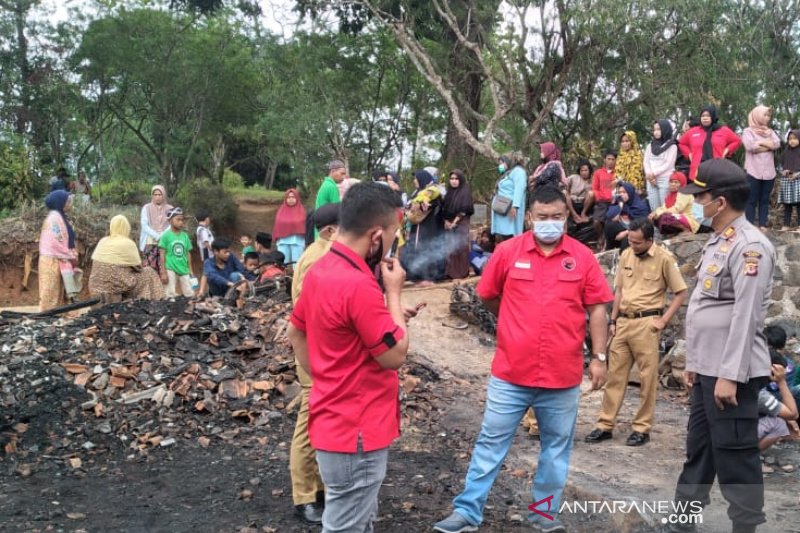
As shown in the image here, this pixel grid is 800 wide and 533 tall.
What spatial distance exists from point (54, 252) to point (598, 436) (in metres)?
7.19

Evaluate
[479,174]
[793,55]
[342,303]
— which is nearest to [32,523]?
[342,303]

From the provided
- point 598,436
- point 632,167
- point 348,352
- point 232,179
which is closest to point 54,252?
point 598,436

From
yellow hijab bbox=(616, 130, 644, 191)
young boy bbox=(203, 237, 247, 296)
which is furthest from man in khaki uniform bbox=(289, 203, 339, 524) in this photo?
yellow hijab bbox=(616, 130, 644, 191)

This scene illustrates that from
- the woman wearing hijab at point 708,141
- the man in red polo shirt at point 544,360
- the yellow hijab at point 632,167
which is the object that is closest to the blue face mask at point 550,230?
the man in red polo shirt at point 544,360

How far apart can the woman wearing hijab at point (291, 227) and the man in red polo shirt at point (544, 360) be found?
25.2 ft

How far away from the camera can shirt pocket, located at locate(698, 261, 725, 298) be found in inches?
147

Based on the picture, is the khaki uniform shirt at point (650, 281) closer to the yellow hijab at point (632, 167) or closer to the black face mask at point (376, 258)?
the black face mask at point (376, 258)

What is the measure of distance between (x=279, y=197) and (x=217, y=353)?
12727 millimetres

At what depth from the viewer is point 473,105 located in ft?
54.4

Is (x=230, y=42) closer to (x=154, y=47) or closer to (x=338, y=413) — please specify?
(x=154, y=47)

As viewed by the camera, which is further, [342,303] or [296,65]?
[296,65]

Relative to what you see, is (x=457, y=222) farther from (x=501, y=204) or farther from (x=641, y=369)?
(x=641, y=369)

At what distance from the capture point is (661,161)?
10188 mm

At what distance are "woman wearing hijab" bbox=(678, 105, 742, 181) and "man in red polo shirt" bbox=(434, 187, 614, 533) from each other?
20.7ft
